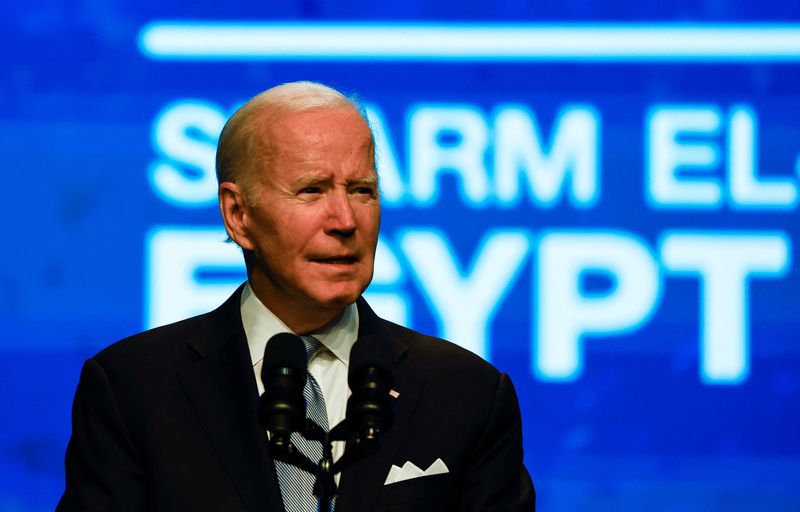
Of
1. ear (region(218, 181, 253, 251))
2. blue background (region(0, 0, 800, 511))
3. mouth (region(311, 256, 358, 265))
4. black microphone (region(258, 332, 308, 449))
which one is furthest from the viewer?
blue background (region(0, 0, 800, 511))

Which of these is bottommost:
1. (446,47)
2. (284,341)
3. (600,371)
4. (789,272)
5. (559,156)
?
(284,341)

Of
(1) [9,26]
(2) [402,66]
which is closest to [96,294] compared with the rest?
(1) [9,26]

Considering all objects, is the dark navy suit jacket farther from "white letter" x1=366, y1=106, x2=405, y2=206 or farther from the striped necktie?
"white letter" x1=366, y1=106, x2=405, y2=206

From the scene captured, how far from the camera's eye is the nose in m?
1.82

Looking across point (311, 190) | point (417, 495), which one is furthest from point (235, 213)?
point (417, 495)

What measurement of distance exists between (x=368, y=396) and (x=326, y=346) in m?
0.38

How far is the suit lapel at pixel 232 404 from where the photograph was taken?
5.74ft

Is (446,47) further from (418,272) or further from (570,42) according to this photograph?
(418,272)

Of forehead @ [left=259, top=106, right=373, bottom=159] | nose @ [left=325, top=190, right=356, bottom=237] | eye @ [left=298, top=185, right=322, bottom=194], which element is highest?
forehead @ [left=259, top=106, right=373, bottom=159]

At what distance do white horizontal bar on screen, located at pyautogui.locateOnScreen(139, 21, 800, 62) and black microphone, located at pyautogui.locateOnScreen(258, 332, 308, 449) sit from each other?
216 centimetres

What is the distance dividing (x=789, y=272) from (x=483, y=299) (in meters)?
0.93

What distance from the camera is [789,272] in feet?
11.9

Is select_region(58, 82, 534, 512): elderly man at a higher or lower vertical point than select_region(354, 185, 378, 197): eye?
lower

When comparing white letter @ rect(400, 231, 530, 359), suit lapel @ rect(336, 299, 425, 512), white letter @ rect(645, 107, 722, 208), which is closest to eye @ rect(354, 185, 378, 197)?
suit lapel @ rect(336, 299, 425, 512)
